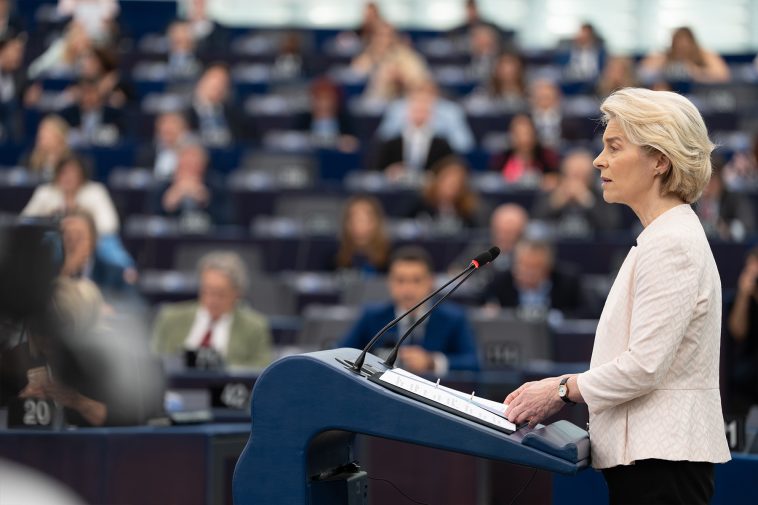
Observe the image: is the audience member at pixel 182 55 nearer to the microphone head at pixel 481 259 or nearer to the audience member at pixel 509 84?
the audience member at pixel 509 84

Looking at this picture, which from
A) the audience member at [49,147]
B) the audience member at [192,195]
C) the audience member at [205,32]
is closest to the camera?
the audience member at [192,195]

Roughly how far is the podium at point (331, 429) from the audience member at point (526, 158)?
24.0ft

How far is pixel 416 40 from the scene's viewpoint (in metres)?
14.7

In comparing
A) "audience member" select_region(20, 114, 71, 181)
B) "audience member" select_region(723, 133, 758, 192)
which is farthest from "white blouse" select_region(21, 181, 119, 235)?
"audience member" select_region(723, 133, 758, 192)

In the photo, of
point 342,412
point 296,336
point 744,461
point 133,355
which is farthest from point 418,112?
point 342,412

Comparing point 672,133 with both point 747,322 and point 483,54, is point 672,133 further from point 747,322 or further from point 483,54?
point 483,54

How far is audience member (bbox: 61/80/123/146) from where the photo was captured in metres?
10.9

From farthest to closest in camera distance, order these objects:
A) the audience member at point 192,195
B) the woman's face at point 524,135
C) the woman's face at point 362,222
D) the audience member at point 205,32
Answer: the audience member at point 205,32, the woman's face at point 524,135, the audience member at point 192,195, the woman's face at point 362,222

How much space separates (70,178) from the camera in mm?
8258

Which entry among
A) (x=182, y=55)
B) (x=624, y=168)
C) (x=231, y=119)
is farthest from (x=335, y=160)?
(x=624, y=168)

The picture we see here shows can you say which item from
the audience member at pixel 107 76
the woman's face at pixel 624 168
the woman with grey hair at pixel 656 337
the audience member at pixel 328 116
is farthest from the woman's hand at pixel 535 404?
the audience member at pixel 107 76

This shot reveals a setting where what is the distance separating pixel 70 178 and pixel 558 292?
295 centimetres

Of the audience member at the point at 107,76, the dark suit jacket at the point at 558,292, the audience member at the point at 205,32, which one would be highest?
the audience member at the point at 205,32

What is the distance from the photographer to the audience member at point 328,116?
10656mm
